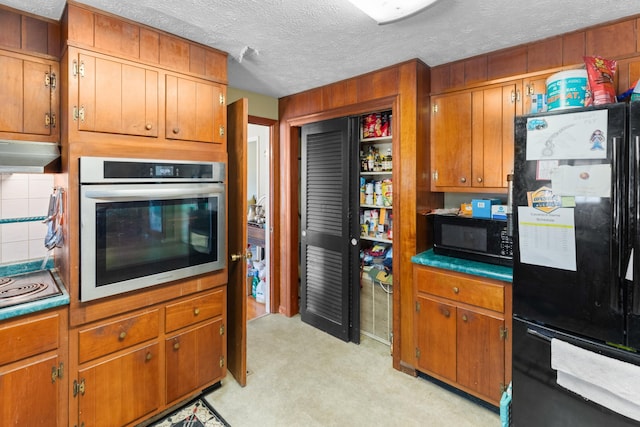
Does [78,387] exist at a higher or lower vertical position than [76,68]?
lower

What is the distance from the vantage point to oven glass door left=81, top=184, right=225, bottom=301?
64.1 inches

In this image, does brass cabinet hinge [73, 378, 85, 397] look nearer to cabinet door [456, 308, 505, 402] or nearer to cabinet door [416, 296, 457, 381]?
cabinet door [416, 296, 457, 381]

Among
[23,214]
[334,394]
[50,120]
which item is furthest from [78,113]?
[334,394]

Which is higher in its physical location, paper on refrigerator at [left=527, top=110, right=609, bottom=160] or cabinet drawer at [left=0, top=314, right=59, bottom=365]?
paper on refrigerator at [left=527, top=110, right=609, bottom=160]

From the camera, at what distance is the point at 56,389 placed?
1.58 meters

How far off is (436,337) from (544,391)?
28.9 inches

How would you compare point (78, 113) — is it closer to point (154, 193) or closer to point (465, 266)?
point (154, 193)

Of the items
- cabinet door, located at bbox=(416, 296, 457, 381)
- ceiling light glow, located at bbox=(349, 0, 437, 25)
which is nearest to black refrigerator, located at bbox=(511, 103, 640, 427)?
cabinet door, located at bbox=(416, 296, 457, 381)

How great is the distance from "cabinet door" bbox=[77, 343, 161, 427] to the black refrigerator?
201cm

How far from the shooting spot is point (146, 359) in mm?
1856

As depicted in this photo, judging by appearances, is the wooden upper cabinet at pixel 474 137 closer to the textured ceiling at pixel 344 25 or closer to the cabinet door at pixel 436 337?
the textured ceiling at pixel 344 25

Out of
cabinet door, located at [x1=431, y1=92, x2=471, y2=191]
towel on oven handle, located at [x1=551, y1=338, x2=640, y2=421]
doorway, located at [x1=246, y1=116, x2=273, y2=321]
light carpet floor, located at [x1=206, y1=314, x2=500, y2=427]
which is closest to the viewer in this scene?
towel on oven handle, located at [x1=551, y1=338, x2=640, y2=421]

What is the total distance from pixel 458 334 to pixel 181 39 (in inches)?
101

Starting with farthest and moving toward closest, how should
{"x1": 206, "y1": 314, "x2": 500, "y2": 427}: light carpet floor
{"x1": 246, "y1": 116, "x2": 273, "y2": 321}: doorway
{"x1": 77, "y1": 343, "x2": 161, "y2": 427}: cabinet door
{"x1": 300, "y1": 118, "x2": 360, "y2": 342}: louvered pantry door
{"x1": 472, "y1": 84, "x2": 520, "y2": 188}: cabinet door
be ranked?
1. {"x1": 246, "y1": 116, "x2": 273, "y2": 321}: doorway
2. {"x1": 300, "y1": 118, "x2": 360, "y2": 342}: louvered pantry door
3. {"x1": 472, "y1": 84, "x2": 520, "y2": 188}: cabinet door
4. {"x1": 206, "y1": 314, "x2": 500, "y2": 427}: light carpet floor
5. {"x1": 77, "y1": 343, "x2": 161, "y2": 427}: cabinet door
